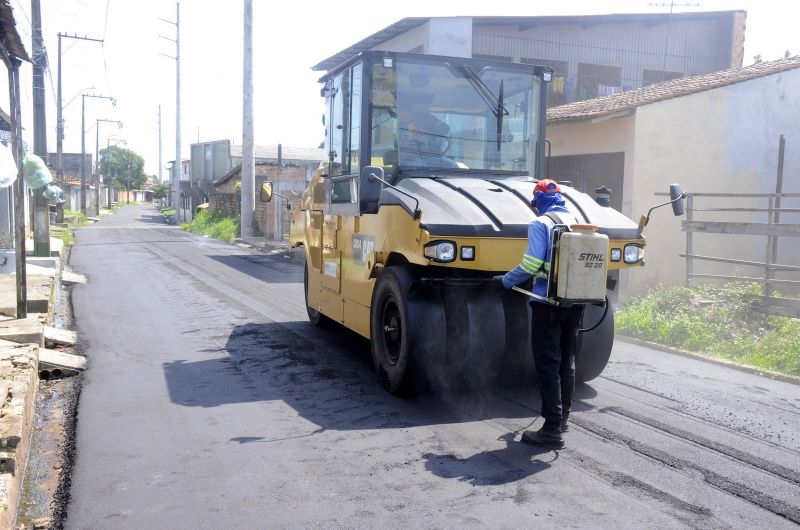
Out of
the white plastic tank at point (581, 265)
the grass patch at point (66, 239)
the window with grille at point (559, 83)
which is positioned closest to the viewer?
the white plastic tank at point (581, 265)

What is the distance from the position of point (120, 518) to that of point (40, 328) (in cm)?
450

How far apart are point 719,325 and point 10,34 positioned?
8.73m

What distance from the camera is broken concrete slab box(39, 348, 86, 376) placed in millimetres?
7059

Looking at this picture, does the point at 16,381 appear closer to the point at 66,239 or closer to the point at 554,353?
the point at 554,353

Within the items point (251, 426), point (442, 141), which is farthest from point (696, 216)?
point (251, 426)

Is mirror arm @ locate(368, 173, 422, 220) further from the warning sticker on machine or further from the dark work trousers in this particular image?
the dark work trousers

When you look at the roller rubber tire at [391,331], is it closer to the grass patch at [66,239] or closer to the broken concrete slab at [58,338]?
the broken concrete slab at [58,338]

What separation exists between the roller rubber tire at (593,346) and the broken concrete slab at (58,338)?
5368 mm

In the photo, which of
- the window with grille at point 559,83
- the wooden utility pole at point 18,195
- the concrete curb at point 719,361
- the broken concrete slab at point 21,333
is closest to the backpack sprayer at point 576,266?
the concrete curb at point 719,361

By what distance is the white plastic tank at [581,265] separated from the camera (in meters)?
4.92

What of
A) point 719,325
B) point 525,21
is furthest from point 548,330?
point 525,21

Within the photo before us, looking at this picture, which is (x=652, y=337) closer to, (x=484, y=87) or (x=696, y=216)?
(x=484, y=87)

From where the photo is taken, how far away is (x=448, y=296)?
6.11 m

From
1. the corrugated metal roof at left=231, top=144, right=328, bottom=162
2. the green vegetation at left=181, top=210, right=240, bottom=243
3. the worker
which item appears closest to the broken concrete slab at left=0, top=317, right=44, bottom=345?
the worker
